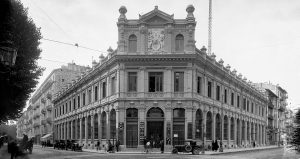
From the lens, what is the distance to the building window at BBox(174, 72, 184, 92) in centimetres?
4466

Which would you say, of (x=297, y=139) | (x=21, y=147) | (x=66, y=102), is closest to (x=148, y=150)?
(x=21, y=147)

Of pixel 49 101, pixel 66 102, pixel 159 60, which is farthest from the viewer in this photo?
pixel 49 101

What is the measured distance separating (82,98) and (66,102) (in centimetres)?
1350

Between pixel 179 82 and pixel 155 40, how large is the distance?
16.3 ft

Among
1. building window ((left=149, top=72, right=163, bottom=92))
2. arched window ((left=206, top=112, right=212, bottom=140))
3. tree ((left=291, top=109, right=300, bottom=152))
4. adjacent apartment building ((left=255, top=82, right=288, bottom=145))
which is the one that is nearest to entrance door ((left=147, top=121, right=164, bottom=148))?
building window ((left=149, top=72, right=163, bottom=92))

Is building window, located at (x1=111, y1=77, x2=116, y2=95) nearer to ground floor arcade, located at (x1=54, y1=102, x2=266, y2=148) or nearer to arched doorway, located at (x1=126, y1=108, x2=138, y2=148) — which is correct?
ground floor arcade, located at (x1=54, y1=102, x2=266, y2=148)

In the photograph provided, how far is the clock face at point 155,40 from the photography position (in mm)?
44562

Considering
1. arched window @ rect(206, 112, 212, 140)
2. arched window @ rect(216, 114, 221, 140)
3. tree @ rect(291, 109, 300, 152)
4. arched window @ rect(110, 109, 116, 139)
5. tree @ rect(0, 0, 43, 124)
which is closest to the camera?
tree @ rect(291, 109, 300, 152)

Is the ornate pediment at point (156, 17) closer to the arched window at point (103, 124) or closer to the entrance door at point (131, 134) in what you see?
the entrance door at point (131, 134)

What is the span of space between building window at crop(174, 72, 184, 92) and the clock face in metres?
3.16

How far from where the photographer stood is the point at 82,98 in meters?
62.3

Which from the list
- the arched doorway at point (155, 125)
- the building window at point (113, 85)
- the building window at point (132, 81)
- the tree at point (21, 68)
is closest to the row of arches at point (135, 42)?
the building window at point (132, 81)

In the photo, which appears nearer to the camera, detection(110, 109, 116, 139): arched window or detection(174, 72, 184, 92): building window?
detection(174, 72, 184, 92): building window

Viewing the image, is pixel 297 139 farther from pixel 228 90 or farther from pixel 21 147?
pixel 228 90
